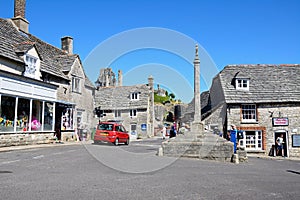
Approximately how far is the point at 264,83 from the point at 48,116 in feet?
61.6

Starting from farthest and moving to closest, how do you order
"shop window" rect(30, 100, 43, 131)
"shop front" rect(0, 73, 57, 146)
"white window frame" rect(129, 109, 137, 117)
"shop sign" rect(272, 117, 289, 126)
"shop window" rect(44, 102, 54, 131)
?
"white window frame" rect(129, 109, 137, 117)
"shop sign" rect(272, 117, 289, 126)
"shop window" rect(44, 102, 54, 131)
"shop window" rect(30, 100, 43, 131)
"shop front" rect(0, 73, 57, 146)

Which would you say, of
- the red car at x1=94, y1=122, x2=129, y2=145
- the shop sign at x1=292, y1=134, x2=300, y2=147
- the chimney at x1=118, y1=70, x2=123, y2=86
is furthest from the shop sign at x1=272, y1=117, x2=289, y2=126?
the chimney at x1=118, y1=70, x2=123, y2=86

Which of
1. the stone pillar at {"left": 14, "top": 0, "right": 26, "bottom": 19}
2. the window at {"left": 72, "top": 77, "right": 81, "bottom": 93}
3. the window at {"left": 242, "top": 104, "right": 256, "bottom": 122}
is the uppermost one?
the stone pillar at {"left": 14, "top": 0, "right": 26, "bottom": 19}

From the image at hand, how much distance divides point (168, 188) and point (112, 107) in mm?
36804

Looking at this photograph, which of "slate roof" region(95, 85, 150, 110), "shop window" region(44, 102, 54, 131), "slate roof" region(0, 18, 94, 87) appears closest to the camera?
"slate roof" region(0, 18, 94, 87)

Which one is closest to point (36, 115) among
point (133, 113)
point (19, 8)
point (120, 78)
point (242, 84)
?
point (19, 8)

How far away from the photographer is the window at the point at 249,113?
24047 millimetres

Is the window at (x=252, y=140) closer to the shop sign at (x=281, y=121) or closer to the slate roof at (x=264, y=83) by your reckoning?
the shop sign at (x=281, y=121)

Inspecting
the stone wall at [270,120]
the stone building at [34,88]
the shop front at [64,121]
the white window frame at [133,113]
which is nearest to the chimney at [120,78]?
the white window frame at [133,113]

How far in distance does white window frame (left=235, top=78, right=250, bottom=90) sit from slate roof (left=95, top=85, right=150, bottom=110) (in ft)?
59.3

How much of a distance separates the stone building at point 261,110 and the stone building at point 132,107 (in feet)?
55.8

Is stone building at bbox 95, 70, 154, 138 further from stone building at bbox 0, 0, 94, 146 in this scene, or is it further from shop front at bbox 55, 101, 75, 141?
shop front at bbox 55, 101, 75, 141

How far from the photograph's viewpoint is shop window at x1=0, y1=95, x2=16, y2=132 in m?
16.2

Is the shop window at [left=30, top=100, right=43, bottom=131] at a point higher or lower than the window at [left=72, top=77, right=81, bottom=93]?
lower
